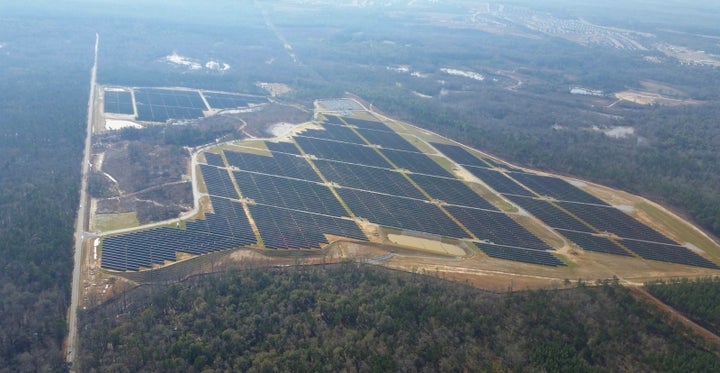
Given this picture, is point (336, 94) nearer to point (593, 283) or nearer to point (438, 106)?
point (438, 106)

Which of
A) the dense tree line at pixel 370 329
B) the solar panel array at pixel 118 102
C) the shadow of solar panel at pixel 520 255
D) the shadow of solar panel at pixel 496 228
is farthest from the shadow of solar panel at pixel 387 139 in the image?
the solar panel array at pixel 118 102

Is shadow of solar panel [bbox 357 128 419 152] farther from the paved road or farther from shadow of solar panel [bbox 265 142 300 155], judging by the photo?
the paved road

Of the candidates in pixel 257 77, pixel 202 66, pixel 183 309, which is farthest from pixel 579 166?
pixel 202 66

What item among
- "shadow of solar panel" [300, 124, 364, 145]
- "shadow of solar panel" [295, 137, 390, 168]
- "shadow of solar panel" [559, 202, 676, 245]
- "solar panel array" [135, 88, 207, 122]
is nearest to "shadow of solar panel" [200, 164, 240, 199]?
"shadow of solar panel" [295, 137, 390, 168]

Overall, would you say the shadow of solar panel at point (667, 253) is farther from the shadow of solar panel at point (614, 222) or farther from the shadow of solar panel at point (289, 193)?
the shadow of solar panel at point (289, 193)

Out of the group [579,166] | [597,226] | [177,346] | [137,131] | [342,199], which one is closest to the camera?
[177,346]

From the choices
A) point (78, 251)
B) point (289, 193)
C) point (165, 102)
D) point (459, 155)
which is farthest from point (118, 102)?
point (459, 155)
